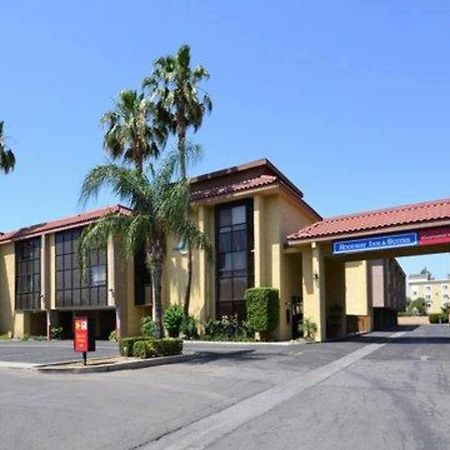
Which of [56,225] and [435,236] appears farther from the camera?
[56,225]

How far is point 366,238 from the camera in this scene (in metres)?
29.1

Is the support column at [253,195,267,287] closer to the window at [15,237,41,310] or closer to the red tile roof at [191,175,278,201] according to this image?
the red tile roof at [191,175,278,201]

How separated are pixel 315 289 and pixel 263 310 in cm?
268

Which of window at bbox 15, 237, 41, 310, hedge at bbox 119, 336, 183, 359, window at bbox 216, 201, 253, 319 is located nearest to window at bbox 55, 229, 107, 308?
window at bbox 15, 237, 41, 310

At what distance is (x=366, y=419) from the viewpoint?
971 centimetres

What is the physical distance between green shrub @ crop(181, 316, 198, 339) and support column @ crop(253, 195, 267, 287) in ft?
14.1

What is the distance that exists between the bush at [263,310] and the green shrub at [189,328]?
144 inches

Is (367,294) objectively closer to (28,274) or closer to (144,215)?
(28,274)

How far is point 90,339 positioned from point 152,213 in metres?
5.15

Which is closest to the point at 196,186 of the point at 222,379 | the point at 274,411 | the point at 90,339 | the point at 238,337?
the point at 238,337

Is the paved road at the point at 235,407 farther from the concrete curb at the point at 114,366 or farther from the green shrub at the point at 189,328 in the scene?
the green shrub at the point at 189,328

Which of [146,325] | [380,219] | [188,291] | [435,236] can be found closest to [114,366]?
[188,291]

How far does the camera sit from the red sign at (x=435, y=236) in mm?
26984

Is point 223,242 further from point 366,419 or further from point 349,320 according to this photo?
point 366,419
